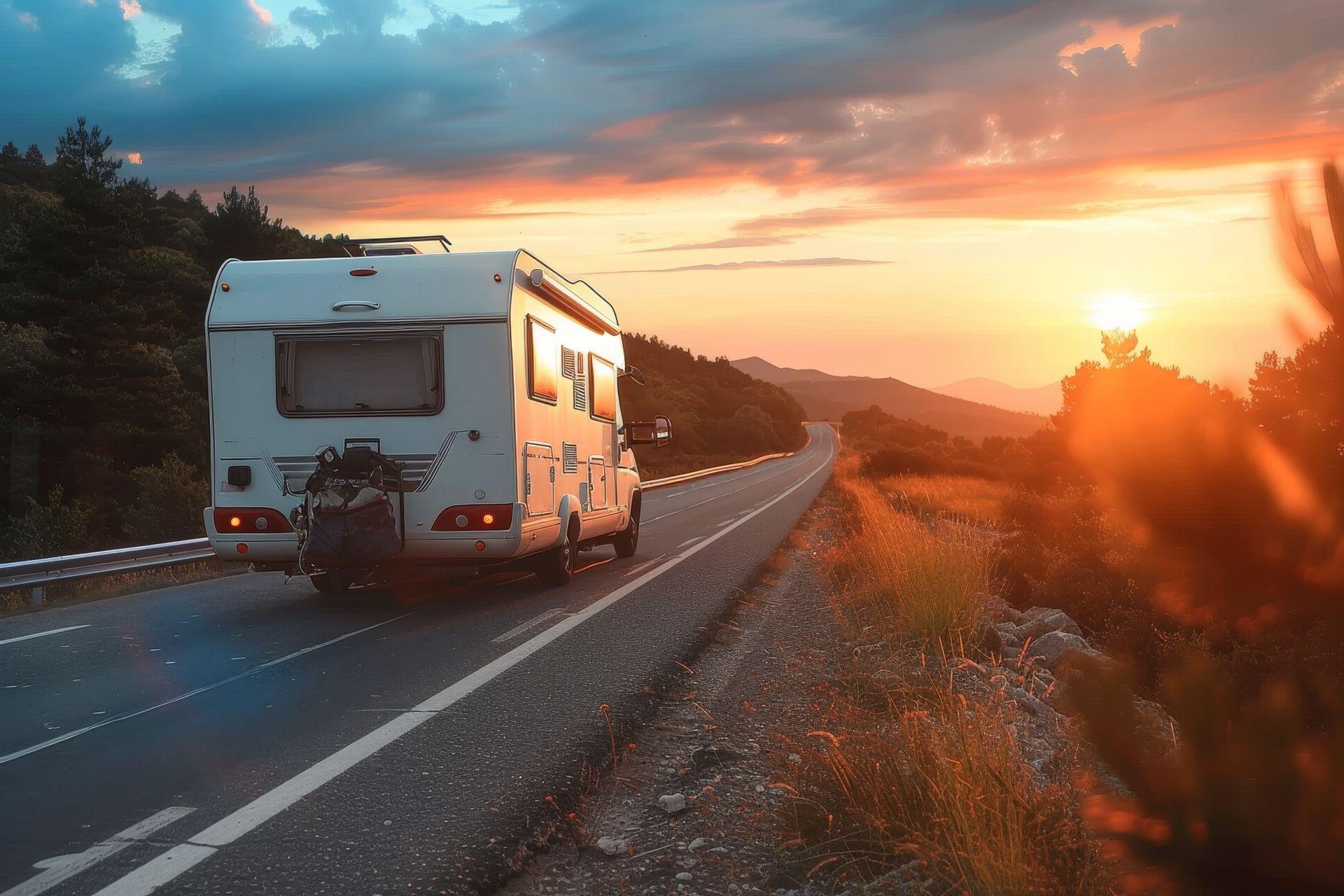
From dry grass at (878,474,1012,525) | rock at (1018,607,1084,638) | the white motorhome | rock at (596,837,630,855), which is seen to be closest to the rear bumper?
the white motorhome

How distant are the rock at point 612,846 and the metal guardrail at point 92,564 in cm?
725

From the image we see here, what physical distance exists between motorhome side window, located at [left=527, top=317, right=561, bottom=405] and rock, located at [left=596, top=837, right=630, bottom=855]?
583 centimetres

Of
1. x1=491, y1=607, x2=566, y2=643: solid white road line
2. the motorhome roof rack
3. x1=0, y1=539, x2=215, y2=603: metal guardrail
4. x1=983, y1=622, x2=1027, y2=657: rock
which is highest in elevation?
the motorhome roof rack

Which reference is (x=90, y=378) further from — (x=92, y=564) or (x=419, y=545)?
(x=419, y=545)

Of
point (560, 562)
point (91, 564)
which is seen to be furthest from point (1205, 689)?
point (91, 564)

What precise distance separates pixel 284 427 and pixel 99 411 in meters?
26.4

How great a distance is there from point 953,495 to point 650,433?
50.7ft

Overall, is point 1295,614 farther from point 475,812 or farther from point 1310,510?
point 475,812

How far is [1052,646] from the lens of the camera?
7.96m

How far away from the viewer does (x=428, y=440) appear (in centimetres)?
907

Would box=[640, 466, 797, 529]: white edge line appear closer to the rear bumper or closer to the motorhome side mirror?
the motorhome side mirror

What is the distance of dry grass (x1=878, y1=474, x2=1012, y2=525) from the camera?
21.1 meters

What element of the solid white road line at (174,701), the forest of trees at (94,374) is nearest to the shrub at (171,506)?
the forest of trees at (94,374)

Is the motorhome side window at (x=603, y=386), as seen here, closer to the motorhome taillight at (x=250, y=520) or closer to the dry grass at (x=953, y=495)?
the motorhome taillight at (x=250, y=520)
